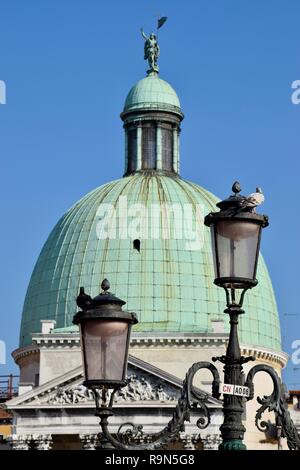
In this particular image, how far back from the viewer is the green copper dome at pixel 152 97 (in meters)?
82.6

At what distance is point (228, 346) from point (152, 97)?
62.9 m

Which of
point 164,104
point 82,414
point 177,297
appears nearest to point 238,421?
point 82,414

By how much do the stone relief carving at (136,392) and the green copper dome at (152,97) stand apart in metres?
18.3

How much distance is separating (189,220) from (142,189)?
3.04 meters

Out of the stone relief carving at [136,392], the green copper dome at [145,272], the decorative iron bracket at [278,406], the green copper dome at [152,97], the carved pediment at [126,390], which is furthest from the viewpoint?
the green copper dome at [152,97]

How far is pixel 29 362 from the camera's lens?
77.2 m

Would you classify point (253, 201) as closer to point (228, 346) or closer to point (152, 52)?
point (228, 346)

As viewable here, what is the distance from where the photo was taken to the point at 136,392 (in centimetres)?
6819

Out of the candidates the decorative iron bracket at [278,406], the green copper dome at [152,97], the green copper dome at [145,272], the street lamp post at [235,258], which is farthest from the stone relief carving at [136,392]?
the street lamp post at [235,258]

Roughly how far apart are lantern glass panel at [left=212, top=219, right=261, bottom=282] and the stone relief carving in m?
47.5

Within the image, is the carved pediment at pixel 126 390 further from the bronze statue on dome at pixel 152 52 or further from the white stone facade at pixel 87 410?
the bronze statue on dome at pixel 152 52

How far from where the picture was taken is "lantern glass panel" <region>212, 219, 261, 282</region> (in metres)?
20.5

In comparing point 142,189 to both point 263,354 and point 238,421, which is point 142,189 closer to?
point 263,354

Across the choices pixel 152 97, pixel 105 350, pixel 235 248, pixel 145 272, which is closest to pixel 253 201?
pixel 235 248
